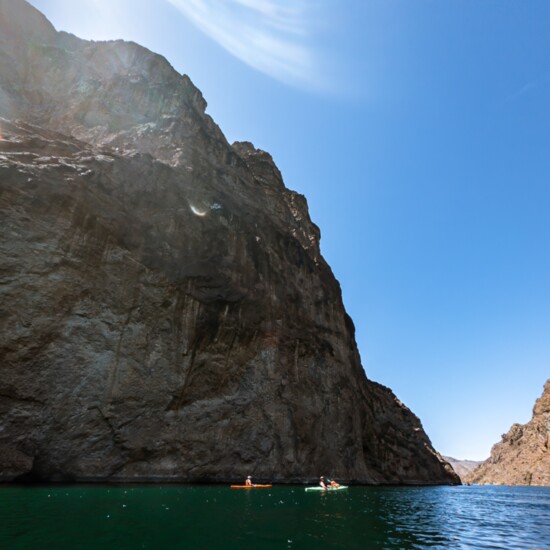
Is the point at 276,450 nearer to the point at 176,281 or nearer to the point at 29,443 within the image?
the point at 176,281

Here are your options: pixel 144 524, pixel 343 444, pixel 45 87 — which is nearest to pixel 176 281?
pixel 144 524

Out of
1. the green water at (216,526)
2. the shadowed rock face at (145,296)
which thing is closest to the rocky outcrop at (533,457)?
the shadowed rock face at (145,296)

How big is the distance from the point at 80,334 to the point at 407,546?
113 feet

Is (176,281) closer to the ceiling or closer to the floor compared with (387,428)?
closer to the ceiling

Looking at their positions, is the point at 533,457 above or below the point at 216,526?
above

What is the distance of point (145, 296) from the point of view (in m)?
46.7

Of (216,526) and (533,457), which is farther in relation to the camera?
(533,457)

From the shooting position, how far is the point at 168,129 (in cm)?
6544

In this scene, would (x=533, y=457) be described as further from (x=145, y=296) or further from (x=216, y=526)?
(x=216, y=526)

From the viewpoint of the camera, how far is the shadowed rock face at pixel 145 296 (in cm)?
3869

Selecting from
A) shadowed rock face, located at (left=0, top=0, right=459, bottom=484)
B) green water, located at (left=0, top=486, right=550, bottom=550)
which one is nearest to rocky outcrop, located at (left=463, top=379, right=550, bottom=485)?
shadowed rock face, located at (left=0, top=0, right=459, bottom=484)

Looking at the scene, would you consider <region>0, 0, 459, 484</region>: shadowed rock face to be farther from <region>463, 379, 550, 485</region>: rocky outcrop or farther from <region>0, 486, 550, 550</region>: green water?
<region>463, 379, 550, 485</region>: rocky outcrop

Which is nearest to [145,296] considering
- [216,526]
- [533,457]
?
[216,526]

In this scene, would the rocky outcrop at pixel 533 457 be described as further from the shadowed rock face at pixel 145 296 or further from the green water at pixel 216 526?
the green water at pixel 216 526
